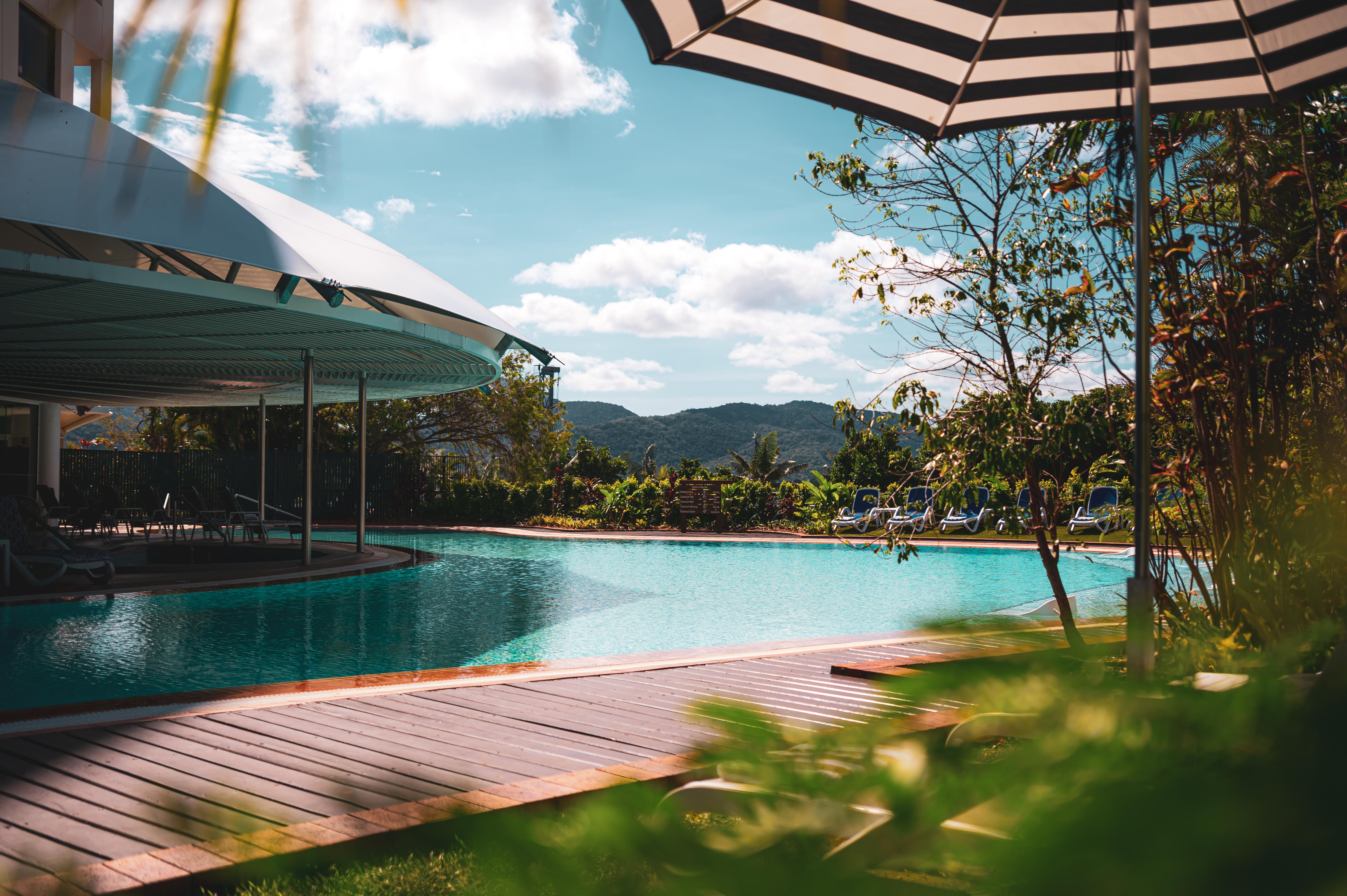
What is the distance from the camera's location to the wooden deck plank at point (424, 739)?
3.54 m

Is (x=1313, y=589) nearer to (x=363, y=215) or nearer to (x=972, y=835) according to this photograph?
(x=363, y=215)

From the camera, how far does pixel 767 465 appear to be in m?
39.2

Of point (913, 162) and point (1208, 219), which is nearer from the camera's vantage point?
point (1208, 219)

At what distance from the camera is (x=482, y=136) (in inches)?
49.2

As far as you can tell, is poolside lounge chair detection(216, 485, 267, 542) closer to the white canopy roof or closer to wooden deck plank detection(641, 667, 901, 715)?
the white canopy roof

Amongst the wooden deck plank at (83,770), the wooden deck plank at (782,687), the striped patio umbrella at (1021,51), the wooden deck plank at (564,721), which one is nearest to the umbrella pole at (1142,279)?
the striped patio umbrella at (1021,51)

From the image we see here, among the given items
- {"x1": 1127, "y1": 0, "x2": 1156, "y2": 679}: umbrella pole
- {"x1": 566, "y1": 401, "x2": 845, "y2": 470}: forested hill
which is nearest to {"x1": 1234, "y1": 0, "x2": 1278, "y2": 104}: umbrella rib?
{"x1": 1127, "y1": 0, "x2": 1156, "y2": 679}: umbrella pole

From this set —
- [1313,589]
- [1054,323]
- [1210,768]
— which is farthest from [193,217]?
[1210,768]

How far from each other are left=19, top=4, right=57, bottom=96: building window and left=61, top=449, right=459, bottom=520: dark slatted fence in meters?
10.3

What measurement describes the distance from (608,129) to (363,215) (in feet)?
1.91

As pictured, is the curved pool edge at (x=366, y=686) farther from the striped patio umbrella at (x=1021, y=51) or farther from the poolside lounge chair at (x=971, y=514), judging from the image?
the striped patio umbrella at (x=1021, y=51)

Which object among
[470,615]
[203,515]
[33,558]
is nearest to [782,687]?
[470,615]

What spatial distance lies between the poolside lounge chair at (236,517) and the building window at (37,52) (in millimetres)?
7890

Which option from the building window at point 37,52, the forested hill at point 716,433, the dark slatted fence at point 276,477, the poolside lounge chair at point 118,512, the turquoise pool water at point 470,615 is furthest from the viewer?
the forested hill at point 716,433
